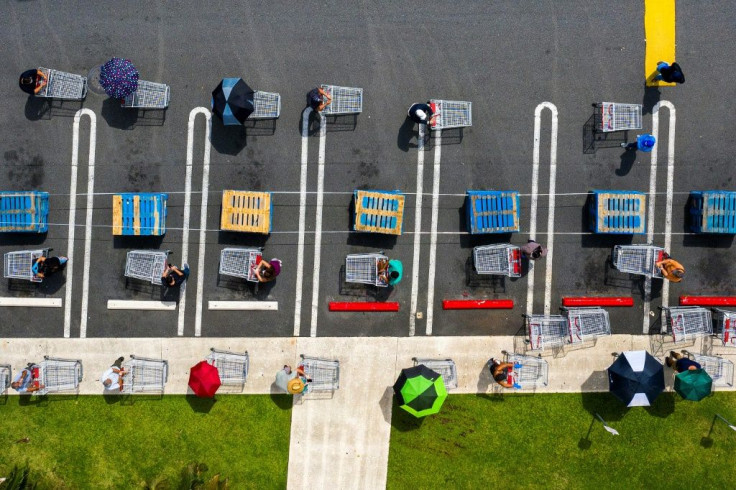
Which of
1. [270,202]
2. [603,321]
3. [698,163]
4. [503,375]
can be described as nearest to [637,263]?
[603,321]

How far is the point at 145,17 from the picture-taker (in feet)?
54.6

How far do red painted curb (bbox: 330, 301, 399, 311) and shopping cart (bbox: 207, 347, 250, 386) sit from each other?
3.55m

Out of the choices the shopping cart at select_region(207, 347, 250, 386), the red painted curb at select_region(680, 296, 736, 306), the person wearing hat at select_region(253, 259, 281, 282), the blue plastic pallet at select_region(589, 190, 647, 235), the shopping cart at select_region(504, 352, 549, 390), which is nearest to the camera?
the person wearing hat at select_region(253, 259, 281, 282)

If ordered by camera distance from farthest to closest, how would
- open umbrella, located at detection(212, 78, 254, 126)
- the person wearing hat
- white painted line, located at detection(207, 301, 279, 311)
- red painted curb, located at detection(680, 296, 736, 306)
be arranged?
red painted curb, located at detection(680, 296, 736, 306), white painted line, located at detection(207, 301, 279, 311), the person wearing hat, open umbrella, located at detection(212, 78, 254, 126)

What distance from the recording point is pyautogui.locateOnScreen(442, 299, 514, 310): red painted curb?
1708 centimetres

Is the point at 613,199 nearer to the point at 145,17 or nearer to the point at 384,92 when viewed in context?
the point at 384,92

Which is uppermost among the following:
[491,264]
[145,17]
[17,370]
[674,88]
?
[145,17]

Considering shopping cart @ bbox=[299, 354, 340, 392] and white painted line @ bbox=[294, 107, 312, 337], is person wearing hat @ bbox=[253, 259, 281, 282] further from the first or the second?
shopping cart @ bbox=[299, 354, 340, 392]

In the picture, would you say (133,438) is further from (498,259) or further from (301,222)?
(498,259)

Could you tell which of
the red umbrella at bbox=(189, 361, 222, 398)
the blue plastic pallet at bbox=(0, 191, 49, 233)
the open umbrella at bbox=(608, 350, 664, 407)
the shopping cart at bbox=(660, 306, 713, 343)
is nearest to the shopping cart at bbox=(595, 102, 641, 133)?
the shopping cart at bbox=(660, 306, 713, 343)

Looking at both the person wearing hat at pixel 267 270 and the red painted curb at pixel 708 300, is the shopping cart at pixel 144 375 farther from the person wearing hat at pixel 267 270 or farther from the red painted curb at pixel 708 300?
the red painted curb at pixel 708 300

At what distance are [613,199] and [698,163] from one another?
12.3ft

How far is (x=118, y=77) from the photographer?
15.3m

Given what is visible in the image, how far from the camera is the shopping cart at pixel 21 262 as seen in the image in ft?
53.7
